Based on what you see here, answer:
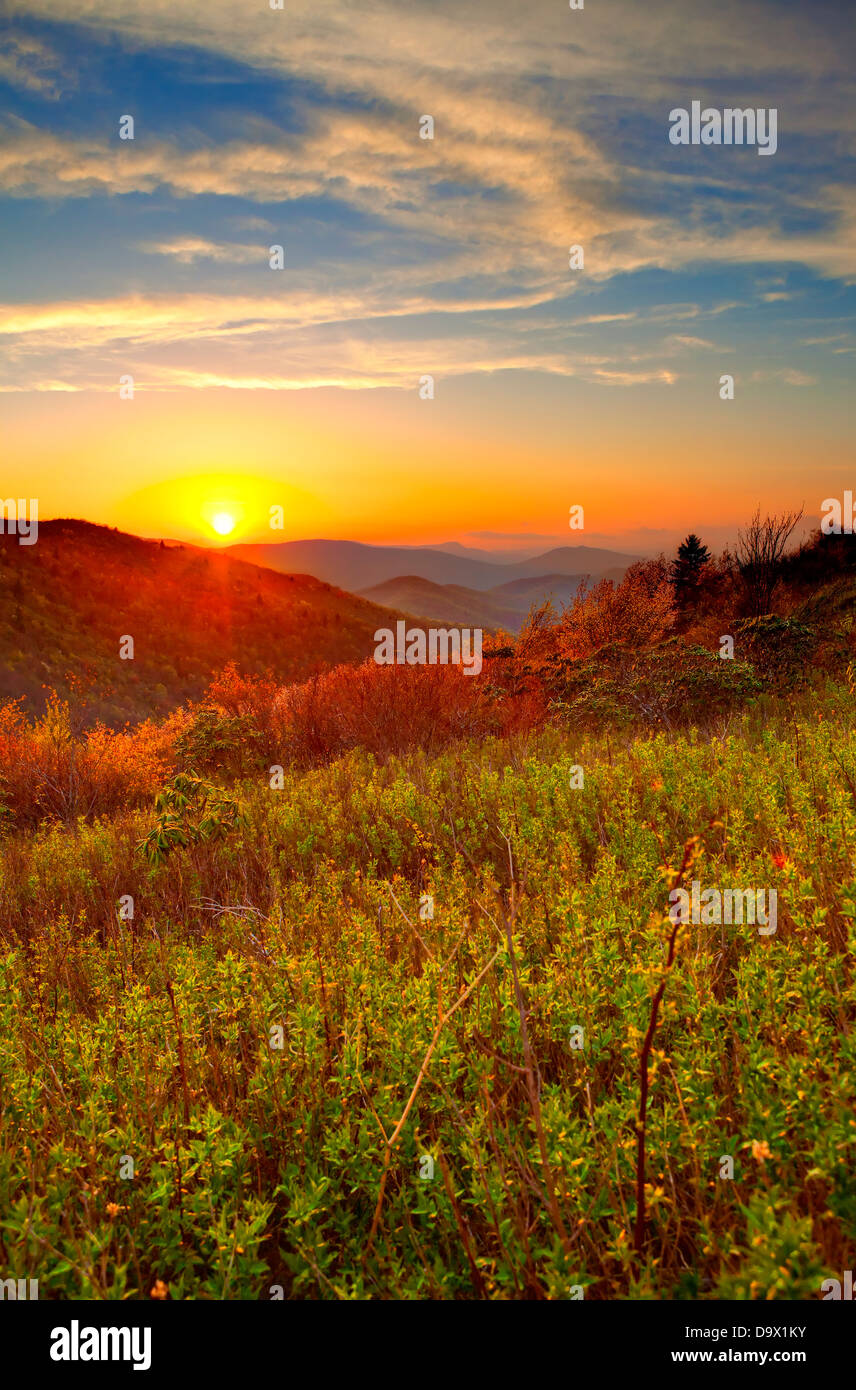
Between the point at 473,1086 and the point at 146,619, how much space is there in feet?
174

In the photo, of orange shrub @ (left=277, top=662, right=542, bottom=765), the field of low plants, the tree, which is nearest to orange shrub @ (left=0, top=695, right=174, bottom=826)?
orange shrub @ (left=277, top=662, right=542, bottom=765)

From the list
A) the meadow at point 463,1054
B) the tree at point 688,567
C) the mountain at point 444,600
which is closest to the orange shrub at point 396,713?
the meadow at point 463,1054

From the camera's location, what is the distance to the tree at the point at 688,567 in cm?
3153

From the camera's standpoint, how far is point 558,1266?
1623 millimetres

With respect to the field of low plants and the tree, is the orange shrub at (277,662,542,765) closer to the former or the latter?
the field of low plants

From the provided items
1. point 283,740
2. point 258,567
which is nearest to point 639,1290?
point 283,740

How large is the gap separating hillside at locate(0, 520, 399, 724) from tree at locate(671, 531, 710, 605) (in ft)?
64.9

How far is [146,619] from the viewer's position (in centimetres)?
5100

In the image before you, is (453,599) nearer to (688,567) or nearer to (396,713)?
(688,567)

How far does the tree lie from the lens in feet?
103

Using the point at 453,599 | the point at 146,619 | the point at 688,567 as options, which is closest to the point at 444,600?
the point at 453,599

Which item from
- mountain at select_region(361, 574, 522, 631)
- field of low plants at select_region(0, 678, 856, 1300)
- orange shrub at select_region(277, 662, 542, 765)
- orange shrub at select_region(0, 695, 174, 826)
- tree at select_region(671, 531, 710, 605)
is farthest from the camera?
mountain at select_region(361, 574, 522, 631)
